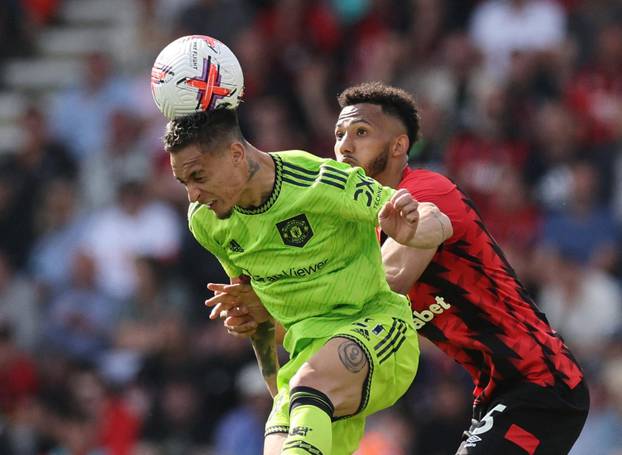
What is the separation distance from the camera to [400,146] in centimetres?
703

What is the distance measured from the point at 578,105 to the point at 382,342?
264 inches

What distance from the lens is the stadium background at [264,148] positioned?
11.3 meters

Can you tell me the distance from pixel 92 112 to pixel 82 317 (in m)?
2.67

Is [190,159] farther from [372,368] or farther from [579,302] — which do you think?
[579,302]

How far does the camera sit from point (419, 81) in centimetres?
1302

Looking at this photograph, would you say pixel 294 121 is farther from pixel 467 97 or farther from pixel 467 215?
pixel 467 215

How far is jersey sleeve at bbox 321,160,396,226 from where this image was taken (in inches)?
238

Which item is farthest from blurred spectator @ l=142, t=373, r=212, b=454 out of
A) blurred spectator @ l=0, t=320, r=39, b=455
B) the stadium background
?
blurred spectator @ l=0, t=320, r=39, b=455

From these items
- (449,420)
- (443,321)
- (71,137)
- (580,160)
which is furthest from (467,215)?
(71,137)

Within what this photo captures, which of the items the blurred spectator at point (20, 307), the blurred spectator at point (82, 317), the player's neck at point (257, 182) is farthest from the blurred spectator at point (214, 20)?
the player's neck at point (257, 182)

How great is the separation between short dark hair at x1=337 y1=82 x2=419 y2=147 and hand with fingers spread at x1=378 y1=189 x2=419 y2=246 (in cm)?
127

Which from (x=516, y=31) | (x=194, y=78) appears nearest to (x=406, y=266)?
(x=194, y=78)

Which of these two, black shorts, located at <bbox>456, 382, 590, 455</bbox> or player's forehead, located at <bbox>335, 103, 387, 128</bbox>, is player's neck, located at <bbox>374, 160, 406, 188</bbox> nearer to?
player's forehead, located at <bbox>335, 103, 387, 128</bbox>

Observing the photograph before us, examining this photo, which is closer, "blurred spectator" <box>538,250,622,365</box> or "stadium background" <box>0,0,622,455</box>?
"blurred spectator" <box>538,250,622,365</box>
